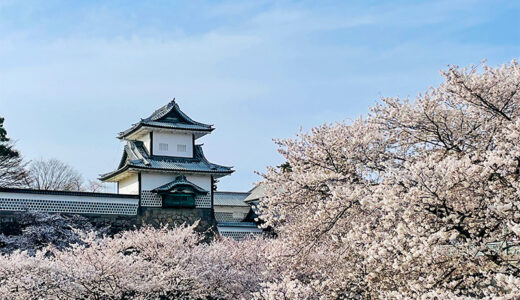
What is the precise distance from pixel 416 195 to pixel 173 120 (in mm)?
18895

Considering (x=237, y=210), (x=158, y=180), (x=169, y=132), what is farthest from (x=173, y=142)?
(x=237, y=210)

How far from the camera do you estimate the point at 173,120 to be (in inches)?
931

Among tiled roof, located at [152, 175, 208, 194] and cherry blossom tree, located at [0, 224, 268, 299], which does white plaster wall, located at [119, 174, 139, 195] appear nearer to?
tiled roof, located at [152, 175, 208, 194]

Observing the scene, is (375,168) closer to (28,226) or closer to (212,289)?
(212,289)

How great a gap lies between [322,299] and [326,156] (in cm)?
218

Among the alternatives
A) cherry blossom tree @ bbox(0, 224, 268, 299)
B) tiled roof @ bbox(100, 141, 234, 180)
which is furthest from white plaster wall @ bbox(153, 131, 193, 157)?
cherry blossom tree @ bbox(0, 224, 268, 299)

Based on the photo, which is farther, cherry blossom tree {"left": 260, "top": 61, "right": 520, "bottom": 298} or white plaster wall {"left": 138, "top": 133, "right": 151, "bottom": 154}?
white plaster wall {"left": 138, "top": 133, "right": 151, "bottom": 154}

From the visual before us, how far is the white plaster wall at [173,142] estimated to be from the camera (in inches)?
914

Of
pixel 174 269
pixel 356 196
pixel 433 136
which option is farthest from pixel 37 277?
pixel 433 136

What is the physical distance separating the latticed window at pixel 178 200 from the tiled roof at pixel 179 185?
37 cm

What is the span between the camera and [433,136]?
8281 millimetres

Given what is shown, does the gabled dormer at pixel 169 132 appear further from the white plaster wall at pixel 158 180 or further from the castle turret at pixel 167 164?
the white plaster wall at pixel 158 180

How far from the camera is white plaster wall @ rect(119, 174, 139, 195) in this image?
2239cm

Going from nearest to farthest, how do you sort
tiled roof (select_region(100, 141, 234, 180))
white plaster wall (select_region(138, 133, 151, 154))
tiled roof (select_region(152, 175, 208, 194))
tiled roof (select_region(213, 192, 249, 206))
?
tiled roof (select_region(152, 175, 208, 194))
tiled roof (select_region(100, 141, 234, 180))
white plaster wall (select_region(138, 133, 151, 154))
tiled roof (select_region(213, 192, 249, 206))
